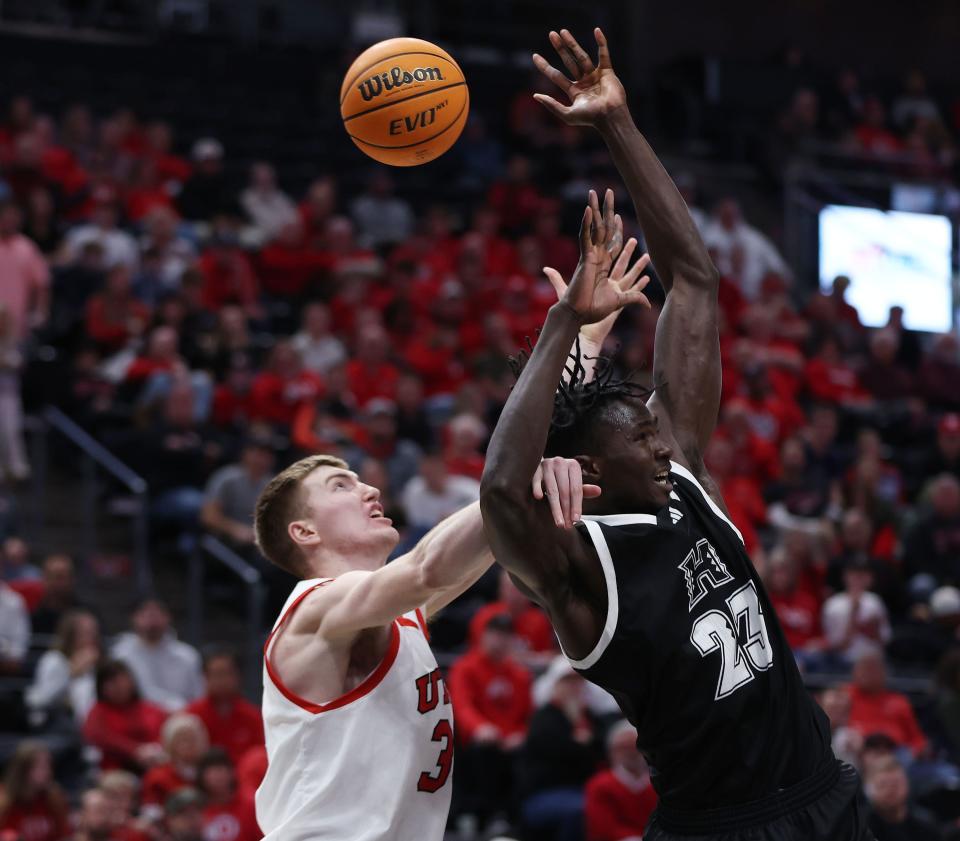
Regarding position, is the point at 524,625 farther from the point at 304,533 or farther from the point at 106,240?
the point at 304,533

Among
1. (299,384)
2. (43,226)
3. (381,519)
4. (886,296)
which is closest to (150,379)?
(299,384)

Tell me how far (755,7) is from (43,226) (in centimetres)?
1176

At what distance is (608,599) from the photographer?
12.9ft

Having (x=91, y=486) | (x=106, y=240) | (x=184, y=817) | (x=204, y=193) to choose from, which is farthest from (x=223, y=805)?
(x=204, y=193)

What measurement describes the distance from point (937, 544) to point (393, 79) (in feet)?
28.0

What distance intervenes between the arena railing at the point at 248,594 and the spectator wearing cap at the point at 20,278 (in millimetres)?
2278

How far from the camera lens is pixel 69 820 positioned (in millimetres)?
8805

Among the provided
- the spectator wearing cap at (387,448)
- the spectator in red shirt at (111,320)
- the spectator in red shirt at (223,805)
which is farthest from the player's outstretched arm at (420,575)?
the spectator in red shirt at (111,320)

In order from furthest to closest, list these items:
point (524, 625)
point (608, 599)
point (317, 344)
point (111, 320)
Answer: point (317, 344)
point (111, 320)
point (524, 625)
point (608, 599)

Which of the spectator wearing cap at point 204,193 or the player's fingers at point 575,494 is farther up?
the spectator wearing cap at point 204,193

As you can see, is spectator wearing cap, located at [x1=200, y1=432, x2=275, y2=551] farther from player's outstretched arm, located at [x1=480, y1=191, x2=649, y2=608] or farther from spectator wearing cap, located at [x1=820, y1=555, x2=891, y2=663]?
player's outstretched arm, located at [x1=480, y1=191, x2=649, y2=608]

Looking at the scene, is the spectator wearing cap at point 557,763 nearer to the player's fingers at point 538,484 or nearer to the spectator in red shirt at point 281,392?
the spectator in red shirt at point 281,392

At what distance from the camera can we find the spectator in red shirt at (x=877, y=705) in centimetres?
1048

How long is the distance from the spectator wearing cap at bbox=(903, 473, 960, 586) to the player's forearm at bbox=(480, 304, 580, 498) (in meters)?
9.43
